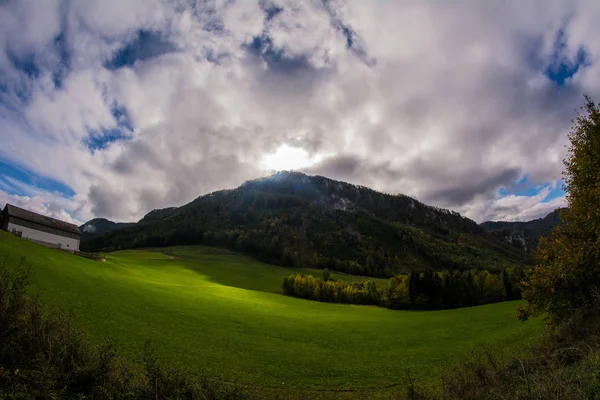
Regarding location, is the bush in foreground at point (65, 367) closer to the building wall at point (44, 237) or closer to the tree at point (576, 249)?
the tree at point (576, 249)

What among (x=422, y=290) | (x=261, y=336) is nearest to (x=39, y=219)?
(x=261, y=336)

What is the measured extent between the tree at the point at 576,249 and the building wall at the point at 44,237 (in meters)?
87.3

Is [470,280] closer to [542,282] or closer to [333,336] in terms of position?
[333,336]

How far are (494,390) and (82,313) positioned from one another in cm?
3245

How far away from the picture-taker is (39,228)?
71.1 m

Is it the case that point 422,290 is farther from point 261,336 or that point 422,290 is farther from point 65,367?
point 65,367

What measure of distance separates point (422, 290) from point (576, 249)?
8358 cm

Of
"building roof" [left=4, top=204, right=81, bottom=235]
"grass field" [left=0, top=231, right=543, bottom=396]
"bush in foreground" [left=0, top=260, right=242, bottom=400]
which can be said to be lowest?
"grass field" [left=0, top=231, right=543, bottom=396]

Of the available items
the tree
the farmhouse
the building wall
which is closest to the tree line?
the building wall

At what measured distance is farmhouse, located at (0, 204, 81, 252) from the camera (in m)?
65.7

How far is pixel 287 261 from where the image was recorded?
18475cm

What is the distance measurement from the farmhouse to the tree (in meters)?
87.4

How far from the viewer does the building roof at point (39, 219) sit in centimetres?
6667

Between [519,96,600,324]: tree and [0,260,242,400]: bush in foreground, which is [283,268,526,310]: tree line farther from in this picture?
[0,260,242,400]: bush in foreground
